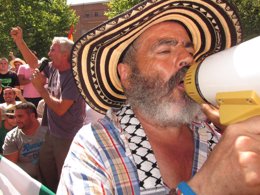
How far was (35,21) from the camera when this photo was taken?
97.3ft

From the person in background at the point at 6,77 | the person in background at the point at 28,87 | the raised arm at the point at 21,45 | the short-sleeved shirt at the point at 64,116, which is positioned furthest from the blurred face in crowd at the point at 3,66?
the short-sleeved shirt at the point at 64,116

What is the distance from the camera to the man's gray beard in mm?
1754

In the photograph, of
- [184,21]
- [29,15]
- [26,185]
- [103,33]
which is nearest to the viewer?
[103,33]

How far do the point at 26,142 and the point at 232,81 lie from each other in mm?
3844

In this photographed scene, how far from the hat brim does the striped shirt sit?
1.41ft

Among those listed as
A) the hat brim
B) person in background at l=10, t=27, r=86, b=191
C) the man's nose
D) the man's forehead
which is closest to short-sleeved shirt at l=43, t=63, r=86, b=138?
person in background at l=10, t=27, r=86, b=191

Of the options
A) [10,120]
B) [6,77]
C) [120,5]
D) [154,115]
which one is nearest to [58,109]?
[10,120]

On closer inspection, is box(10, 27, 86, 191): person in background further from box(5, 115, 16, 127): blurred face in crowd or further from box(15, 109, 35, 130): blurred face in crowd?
box(5, 115, 16, 127): blurred face in crowd

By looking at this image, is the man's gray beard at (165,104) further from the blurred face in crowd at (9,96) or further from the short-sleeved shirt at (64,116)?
the blurred face in crowd at (9,96)

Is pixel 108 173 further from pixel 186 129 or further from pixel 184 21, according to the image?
pixel 184 21

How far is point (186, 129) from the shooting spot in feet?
6.37

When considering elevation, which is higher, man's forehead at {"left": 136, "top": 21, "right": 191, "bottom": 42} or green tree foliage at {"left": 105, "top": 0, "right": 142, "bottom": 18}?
green tree foliage at {"left": 105, "top": 0, "right": 142, "bottom": 18}

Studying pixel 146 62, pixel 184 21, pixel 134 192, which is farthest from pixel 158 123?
pixel 184 21

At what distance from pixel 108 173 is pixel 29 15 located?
29.9 meters
